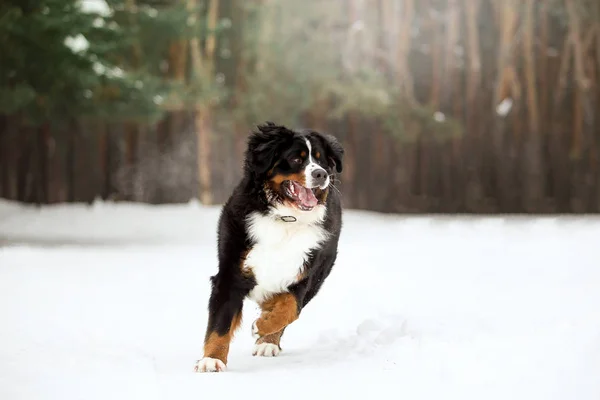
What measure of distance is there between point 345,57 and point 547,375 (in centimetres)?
2007

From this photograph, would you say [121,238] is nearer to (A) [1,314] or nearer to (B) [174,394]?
(A) [1,314]

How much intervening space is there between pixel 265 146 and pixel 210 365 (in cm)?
152

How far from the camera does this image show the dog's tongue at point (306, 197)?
5918mm

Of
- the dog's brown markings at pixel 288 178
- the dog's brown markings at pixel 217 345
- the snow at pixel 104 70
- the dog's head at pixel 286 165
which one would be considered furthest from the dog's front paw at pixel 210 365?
the snow at pixel 104 70

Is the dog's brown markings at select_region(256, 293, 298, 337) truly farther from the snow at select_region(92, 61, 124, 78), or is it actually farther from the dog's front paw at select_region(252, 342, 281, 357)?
the snow at select_region(92, 61, 124, 78)

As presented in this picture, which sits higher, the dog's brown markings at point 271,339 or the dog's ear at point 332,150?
the dog's ear at point 332,150

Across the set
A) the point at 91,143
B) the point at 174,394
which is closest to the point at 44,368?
the point at 174,394

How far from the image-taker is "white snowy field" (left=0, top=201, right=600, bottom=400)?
16.3ft

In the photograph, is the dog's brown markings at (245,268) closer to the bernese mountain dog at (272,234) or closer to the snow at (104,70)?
the bernese mountain dog at (272,234)

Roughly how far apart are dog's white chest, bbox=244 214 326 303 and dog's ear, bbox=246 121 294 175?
1.16 feet

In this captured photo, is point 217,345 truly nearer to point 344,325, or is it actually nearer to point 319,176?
point 319,176

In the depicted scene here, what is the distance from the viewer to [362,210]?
2444cm

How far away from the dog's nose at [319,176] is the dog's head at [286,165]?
0.01m

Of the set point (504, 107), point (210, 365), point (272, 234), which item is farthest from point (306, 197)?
point (504, 107)
